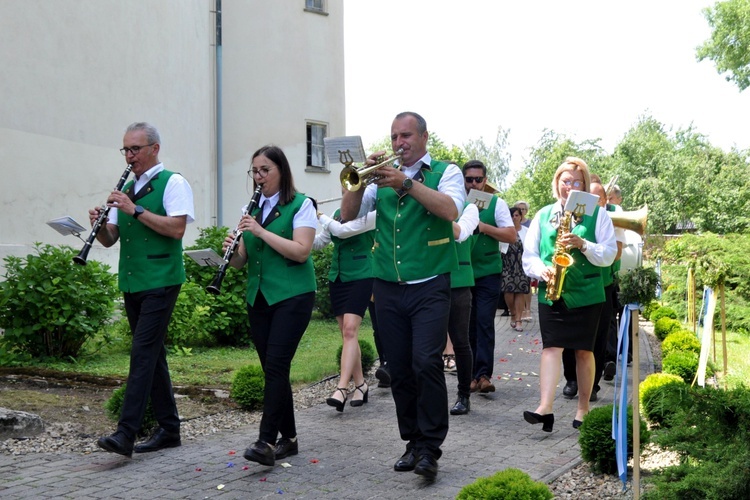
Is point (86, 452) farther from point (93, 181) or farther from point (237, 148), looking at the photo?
point (237, 148)

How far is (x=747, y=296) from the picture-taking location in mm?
9992

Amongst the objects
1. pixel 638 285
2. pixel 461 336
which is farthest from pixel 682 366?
pixel 461 336

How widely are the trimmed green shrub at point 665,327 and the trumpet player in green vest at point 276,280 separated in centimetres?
815

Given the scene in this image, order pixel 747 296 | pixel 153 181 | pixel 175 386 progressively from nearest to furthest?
pixel 153 181, pixel 175 386, pixel 747 296

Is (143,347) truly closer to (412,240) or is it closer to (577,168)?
(412,240)

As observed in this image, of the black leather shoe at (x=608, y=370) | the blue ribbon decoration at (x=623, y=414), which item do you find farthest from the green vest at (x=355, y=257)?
the blue ribbon decoration at (x=623, y=414)

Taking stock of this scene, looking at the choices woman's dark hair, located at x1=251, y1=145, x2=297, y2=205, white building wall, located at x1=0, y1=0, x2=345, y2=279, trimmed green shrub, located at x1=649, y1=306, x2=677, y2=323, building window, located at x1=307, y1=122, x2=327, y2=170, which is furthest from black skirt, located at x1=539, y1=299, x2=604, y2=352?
building window, located at x1=307, y1=122, x2=327, y2=170

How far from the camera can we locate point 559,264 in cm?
722

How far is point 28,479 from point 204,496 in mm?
1204

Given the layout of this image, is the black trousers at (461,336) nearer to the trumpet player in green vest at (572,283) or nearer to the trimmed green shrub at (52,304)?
the trumpet player in green vest at (572,283)

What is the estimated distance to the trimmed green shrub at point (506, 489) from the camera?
4.46 metres

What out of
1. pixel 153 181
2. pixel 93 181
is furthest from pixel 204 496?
pixel 93 181

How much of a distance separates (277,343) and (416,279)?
1.05 m

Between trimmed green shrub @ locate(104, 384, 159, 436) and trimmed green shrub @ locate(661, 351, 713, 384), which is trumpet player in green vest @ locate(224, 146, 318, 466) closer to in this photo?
trimmed green shrub @ locate(104, 384, 159, 436)
